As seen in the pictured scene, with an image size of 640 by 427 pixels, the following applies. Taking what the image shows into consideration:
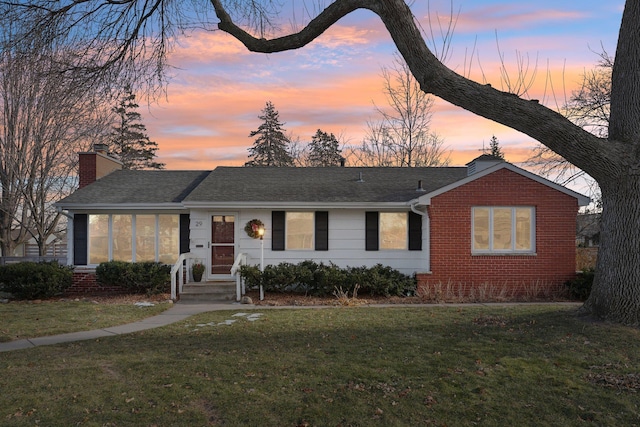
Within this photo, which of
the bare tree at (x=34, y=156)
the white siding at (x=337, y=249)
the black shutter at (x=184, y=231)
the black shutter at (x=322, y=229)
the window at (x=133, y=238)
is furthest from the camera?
the bare tree at (x=34, y=156)

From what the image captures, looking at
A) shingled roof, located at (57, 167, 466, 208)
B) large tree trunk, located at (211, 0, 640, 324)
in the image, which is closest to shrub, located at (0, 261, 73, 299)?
shingled roof, located at (57, 167, 466, 208)

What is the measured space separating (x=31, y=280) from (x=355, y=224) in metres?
9.38

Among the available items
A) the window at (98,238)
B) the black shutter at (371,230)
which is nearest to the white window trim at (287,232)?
the black shutter at (371,230)

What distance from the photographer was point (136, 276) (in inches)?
581

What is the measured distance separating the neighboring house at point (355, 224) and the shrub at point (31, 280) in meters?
1.45

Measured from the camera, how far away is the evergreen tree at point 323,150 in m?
45.2

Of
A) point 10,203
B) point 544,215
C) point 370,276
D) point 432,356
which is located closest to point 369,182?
point 370,276

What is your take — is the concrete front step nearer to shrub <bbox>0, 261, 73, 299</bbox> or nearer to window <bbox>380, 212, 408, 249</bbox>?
shrub <bbox>0, 261, 73, 299</bbox>

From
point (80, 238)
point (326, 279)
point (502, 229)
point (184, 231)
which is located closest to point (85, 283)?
point (80, 238)

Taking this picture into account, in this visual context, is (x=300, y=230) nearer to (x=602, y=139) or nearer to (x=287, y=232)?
(x=287, y=232)

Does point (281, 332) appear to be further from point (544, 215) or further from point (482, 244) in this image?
point (544, 215)

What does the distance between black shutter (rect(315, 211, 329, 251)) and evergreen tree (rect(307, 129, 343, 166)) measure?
29.1 metres

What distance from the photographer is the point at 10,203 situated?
21141mm

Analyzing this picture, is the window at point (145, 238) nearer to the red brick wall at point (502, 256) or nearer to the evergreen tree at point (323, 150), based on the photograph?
the red brick wall at point (502, 256)
